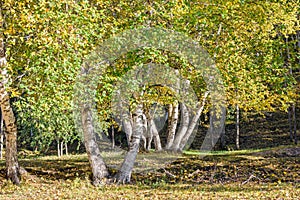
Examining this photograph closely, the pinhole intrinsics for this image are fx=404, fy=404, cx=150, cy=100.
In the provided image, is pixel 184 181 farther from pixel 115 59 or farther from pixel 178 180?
pixel 115 59

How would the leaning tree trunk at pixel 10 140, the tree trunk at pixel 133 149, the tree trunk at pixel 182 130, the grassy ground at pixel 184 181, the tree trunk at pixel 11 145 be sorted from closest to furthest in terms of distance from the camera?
1. the grassy ground at pixel 184 181
2. the leaning tree trunk at pixel 10 140
3. the tree trunk at pixel 11 145
4. the tree trunk at pixel 133 149
5. the tree trunk at pixel 182 130

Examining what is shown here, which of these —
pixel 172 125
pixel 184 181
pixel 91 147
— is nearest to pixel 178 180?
pixel 184 181

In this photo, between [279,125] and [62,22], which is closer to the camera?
[62,22]

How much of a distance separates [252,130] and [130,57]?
2839cm

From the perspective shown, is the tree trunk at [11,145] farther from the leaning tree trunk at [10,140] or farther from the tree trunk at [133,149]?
the tree trunk at [133,149]

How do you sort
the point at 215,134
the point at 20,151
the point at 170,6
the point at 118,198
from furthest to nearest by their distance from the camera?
the point at 20,151, the point at 215,134, the point at 170,6, the point at 118,198

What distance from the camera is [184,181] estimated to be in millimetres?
15703

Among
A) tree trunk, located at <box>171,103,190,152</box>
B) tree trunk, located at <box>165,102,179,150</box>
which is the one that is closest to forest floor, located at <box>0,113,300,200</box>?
tree trunk, located at <box>171,103,190,152</box>

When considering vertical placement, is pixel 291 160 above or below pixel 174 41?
below

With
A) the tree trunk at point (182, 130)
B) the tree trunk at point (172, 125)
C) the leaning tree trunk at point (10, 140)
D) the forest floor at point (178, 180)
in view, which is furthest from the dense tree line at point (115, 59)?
the tree trunk at point (172, 125)

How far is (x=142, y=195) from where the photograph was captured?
11.6 metres

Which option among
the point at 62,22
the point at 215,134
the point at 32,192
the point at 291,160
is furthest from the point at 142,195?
the point at 215,134

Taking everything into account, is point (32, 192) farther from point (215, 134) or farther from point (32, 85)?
point (215, 134)

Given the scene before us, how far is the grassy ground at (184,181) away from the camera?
38.3ft
